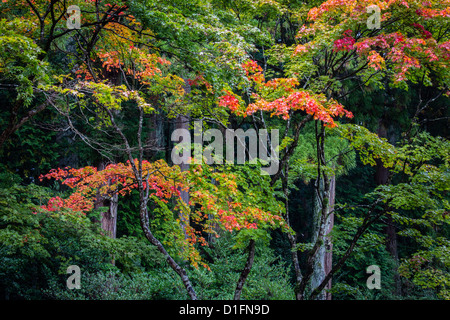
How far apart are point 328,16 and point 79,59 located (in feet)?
14.7

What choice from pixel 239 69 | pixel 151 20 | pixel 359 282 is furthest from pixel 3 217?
pixel 359 282

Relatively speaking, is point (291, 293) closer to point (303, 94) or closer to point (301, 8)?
point (303, 94)

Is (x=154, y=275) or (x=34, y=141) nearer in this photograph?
(x=154, y=275)

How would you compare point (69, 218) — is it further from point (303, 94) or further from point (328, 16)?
point (328, 16)

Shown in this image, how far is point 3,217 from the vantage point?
5.47m

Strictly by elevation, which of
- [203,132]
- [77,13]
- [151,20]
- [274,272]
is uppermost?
[77,13]

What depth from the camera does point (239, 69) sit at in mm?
5281

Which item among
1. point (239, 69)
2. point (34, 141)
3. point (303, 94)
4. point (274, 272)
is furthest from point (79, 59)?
point (274, 272)

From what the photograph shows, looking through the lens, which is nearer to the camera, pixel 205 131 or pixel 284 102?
pixel 284 102

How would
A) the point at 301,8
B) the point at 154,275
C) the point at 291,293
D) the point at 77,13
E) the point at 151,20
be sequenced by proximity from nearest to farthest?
1. the point at 151,20
2. the point at 77,13
3. the point at 301,8
4. the point at 154,275
5. the point at 291,293

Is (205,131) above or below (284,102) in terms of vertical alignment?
below

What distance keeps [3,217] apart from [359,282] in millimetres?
11483

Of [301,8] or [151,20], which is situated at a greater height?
[301,8]

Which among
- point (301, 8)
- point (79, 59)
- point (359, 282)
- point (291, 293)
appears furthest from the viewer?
point (359, 282)
